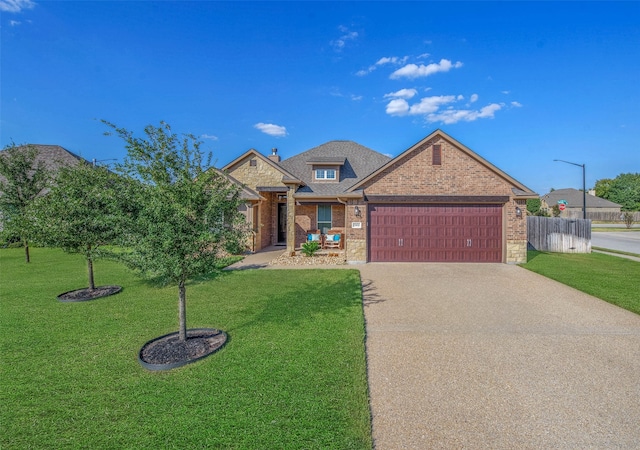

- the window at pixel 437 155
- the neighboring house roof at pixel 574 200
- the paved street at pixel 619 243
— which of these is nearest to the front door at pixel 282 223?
the window at pixel 437 155

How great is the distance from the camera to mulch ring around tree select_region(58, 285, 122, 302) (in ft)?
25.1

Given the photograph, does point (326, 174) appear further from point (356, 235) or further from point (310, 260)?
point (310, 260)

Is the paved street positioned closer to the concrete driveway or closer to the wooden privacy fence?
the wooden privacy fence

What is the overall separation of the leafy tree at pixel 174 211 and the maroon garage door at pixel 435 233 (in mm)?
8829

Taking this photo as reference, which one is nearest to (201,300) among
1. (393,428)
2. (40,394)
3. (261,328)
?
(261,328)

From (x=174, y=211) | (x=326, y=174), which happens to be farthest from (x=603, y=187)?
(x=174, y=211)

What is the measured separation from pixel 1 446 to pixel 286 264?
9.83m

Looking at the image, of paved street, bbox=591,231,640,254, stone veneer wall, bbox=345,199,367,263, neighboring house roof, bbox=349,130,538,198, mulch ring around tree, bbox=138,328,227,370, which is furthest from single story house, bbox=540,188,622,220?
mulch ring around tree, bbox=138,328,227,370

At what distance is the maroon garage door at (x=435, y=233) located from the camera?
12617mm

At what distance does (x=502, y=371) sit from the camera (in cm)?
422

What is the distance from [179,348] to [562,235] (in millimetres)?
19226

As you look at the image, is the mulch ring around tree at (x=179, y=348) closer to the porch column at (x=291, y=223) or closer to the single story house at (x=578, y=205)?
the porch column at (x=291, y=223)

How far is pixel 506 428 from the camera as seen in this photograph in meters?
3.13

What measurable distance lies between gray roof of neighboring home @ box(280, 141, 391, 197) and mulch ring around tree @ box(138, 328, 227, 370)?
404 inches
